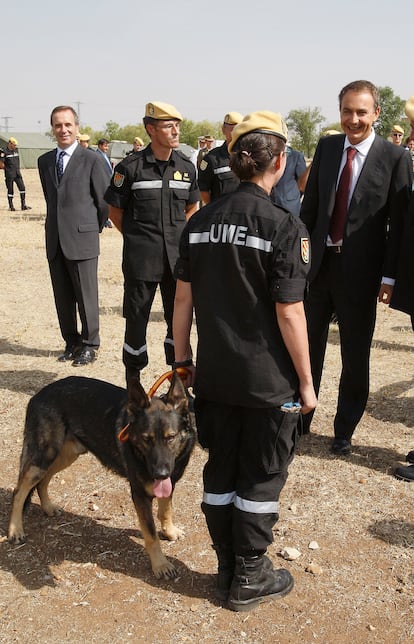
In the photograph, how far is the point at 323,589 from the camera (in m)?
3.47

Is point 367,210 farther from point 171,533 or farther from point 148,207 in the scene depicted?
point 171,533

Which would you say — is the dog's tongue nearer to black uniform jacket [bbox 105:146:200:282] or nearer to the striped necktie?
black uniform jacket [bbox 105:146:200:282]

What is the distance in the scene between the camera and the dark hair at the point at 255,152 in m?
2.73

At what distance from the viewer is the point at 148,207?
5445 mm

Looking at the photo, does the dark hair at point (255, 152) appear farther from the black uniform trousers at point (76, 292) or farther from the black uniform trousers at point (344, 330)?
the black uniform trousers at point (76, 292)

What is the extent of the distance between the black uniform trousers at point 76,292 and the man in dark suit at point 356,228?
2957 mm

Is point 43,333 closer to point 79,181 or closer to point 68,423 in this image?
point 79,181

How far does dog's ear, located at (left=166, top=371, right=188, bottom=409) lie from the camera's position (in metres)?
3.22

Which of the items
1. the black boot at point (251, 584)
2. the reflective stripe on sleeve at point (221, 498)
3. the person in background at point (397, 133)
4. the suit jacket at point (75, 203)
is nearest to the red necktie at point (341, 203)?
the reflective stripe on sleeve at point (221, 498)

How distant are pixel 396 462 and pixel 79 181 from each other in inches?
166

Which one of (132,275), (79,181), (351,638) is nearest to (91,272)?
(79,181)

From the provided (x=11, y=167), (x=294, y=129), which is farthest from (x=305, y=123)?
(x=11, y=167)

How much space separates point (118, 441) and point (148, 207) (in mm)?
2427

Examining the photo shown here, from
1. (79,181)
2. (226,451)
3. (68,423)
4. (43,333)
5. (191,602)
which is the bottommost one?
(43,333)
